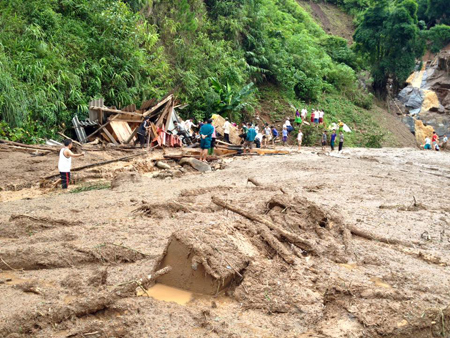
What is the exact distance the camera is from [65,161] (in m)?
8.57

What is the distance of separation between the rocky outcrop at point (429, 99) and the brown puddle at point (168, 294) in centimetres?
3894

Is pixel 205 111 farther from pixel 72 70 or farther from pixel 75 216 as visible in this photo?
pixel 75 216

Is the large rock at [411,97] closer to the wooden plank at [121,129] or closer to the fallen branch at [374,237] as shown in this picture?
the wooden plank at [121,129]

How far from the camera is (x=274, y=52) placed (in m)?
30.0

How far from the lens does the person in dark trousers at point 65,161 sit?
27.8 feet

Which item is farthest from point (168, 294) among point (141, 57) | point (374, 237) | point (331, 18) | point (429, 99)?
point (331, 18)

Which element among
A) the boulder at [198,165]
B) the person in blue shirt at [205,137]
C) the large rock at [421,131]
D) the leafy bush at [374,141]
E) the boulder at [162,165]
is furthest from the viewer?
the large rock at [421,131]

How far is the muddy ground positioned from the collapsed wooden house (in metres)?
7.39

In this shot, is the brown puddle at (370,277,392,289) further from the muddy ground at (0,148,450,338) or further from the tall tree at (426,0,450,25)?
the tall tree at (426,0,450,25)

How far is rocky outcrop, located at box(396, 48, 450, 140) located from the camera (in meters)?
39.4

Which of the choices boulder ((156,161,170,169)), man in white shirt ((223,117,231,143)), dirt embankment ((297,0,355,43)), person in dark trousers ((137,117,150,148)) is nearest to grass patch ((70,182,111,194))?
boulder ((156,161,170,169))

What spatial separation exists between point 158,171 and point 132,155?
1.45 meters

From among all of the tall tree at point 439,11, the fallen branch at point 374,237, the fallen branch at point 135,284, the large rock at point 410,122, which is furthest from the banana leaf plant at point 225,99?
the tall tree at point 439,11

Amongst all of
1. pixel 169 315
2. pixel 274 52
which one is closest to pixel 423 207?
pixel 169 315
